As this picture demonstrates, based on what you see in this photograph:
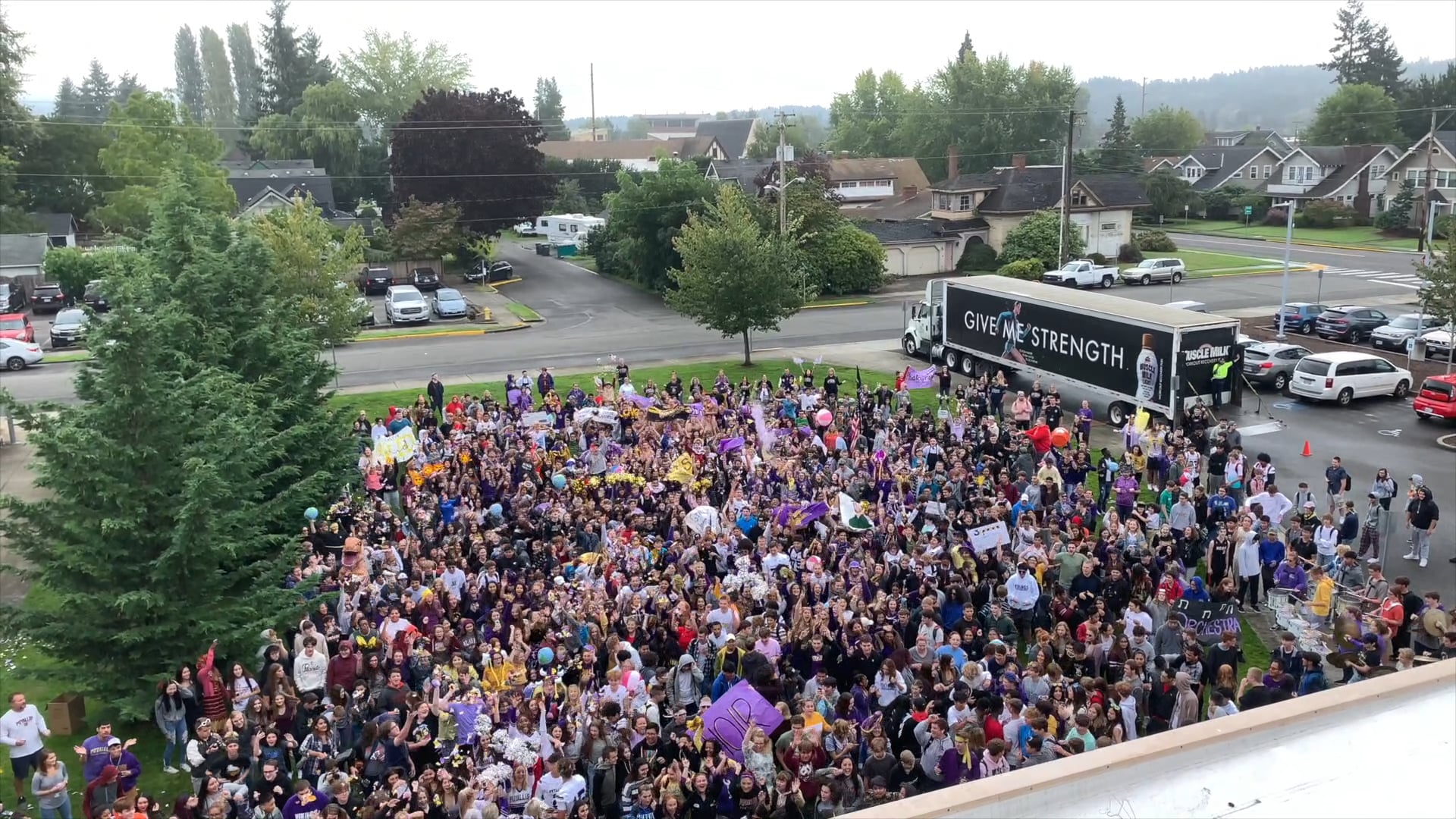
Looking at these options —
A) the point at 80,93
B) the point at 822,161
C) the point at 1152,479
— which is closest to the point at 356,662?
the point at 1152,479

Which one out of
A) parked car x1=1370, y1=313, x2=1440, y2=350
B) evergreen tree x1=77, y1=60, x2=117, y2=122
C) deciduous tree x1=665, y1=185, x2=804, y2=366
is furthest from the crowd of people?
evergreen tree x1=77, y1=60, x2=117, y2=122

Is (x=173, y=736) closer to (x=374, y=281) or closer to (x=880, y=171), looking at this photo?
(x=374, y=281)

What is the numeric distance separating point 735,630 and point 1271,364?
2290 centimetres

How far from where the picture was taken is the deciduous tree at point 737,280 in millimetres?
34094

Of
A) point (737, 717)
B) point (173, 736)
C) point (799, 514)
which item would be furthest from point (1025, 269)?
point (173, 736)

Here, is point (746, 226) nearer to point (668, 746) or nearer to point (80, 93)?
point (668, 746)

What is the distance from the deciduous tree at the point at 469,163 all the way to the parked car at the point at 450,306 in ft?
44.4

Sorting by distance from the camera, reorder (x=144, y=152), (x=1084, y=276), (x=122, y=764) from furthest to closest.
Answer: (x=144, y=152) < (x=1084, y=276) < (x=122, y=764)

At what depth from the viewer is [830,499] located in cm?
1734

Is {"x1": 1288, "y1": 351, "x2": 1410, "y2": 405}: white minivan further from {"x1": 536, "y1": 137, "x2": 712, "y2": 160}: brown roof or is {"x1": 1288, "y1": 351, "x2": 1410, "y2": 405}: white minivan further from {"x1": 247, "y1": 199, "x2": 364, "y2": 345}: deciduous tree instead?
{"x1": 536, "y1": 137, "x2": 712, "y2": 160}: brown roof

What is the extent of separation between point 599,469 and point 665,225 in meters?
33.4

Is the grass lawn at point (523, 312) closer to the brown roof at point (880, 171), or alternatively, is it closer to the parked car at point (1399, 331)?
the parked car at point (1399, 331)

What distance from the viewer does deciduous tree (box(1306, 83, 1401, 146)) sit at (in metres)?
92.3

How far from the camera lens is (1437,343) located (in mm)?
34594
